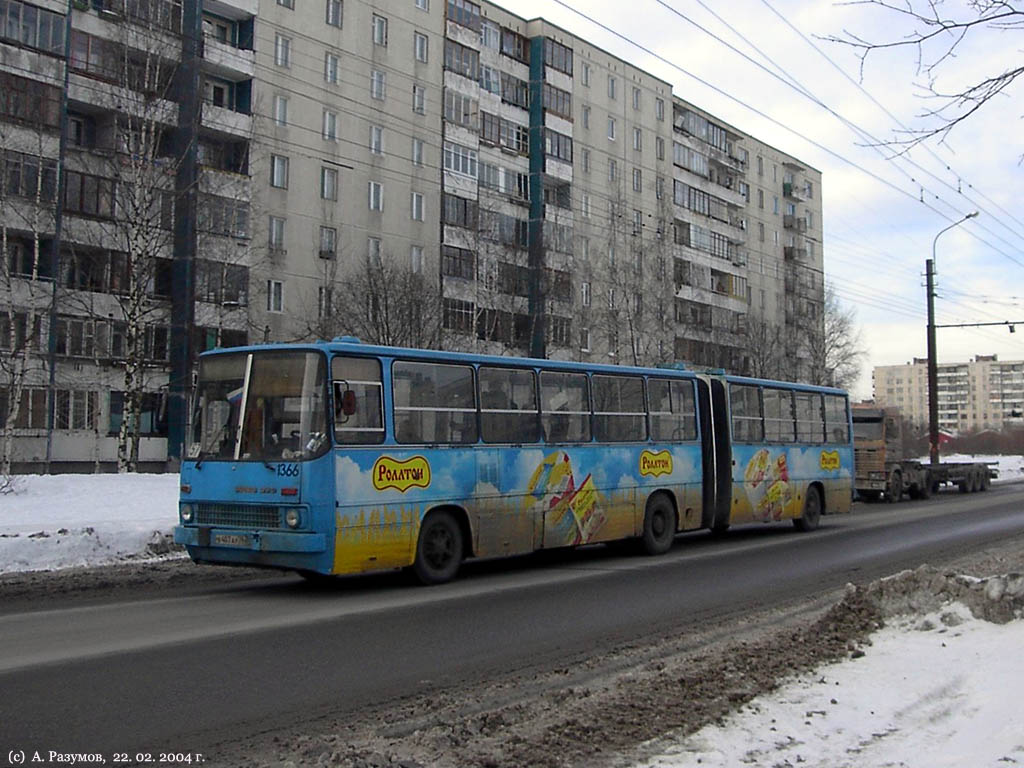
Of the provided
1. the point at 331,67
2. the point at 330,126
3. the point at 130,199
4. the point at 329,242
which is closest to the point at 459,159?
the point at 330,126

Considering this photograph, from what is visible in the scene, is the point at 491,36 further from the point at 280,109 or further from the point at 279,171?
the point at 279,171

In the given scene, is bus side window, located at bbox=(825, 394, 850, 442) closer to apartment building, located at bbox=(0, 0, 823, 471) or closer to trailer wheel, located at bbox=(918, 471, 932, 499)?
apartment building, located at bbox=(0, 0, 823, 471)

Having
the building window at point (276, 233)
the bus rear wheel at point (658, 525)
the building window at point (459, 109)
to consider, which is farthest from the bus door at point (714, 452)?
the building window at point (459, 109)

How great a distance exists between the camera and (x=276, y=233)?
48.5m

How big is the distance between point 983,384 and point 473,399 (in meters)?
199

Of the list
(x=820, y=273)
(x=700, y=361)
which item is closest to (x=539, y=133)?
(x=700, y=361)

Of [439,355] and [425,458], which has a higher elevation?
[439,355]

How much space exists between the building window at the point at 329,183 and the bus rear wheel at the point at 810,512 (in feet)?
111

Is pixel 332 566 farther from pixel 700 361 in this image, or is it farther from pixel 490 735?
pixel 700 361

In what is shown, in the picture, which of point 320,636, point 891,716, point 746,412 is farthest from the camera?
point 746,412

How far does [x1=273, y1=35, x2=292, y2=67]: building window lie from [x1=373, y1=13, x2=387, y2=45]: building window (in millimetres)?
5478

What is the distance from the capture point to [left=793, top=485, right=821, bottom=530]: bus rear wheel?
72.8ft

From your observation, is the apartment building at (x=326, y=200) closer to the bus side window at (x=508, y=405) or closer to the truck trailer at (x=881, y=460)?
the bus side window at (x=508, y=405)

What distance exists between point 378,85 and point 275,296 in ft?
40.6
